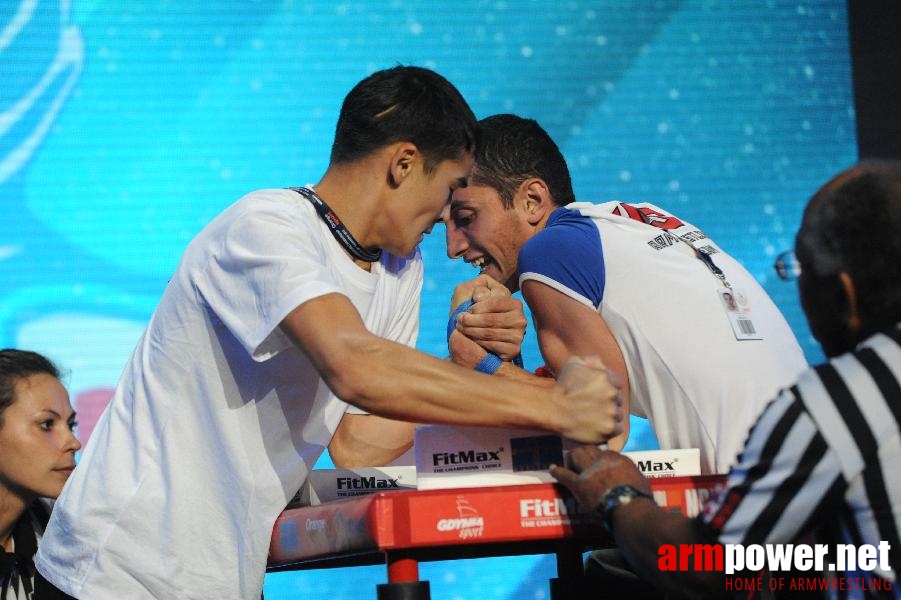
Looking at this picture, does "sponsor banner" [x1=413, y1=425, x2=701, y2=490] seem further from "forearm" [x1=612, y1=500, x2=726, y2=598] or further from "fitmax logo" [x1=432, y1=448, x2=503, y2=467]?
"forearm" [x1=612, y1=500, x2=726, y2=598]

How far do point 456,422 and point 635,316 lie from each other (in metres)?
0.63

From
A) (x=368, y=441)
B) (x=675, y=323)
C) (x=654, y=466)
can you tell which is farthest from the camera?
(x=368, y=441)

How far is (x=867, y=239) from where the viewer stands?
124 centimetres

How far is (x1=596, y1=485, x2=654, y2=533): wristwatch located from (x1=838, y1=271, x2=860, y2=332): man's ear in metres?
0.35

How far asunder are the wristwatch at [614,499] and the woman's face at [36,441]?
1770 mm

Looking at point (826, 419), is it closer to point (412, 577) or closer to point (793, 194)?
point (412, 577)

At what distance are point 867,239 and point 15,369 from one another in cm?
231

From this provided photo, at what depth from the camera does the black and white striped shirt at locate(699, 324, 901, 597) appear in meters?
1.16

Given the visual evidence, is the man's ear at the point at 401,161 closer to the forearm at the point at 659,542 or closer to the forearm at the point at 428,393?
the forearm at the point at 428,393

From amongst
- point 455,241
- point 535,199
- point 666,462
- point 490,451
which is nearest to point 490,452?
point 490,451

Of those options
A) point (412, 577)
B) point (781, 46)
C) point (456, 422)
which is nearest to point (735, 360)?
point (456, 422)

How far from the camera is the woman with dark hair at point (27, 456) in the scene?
2.57m

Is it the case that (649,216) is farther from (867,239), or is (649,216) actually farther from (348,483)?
(867,239)

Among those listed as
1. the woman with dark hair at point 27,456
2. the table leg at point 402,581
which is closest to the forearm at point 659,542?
the table leg at point 402,581
